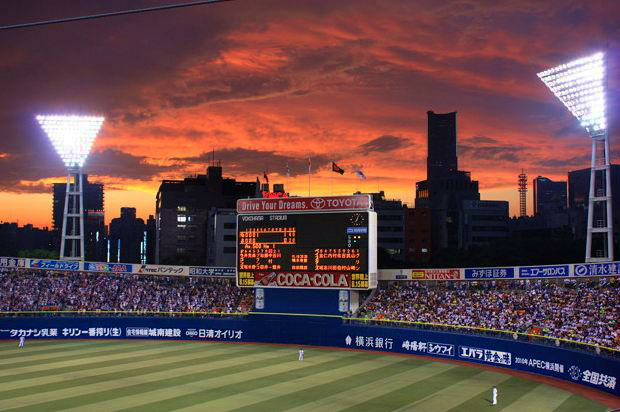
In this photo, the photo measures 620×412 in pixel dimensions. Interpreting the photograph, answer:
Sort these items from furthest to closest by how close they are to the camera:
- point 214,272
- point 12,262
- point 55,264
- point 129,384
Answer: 1. point 12,262
2. point 55,264
3. point 214,272
4. point 129,384

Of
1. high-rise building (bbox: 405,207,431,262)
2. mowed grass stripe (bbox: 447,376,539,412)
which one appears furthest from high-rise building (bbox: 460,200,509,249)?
mowed grass stripe (bbox: 447,376,539,412)

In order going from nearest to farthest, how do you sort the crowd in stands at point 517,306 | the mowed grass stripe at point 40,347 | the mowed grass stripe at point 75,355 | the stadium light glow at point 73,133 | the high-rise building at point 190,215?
1. the crowd in stands at point 517,306
2. the mowed grass stripe at point 75,355
3. the mowed grass stripe at point 40,347
4. the stadium light glow at point 73,133
5. the high-rise building at point 190,215

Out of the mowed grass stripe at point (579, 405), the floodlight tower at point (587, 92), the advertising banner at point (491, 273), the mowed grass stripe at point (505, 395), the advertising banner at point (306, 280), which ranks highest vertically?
the floodlight tower at point (587, 92)

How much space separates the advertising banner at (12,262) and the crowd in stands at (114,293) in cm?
93

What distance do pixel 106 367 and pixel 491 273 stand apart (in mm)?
26592

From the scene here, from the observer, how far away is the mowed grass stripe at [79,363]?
3440cm

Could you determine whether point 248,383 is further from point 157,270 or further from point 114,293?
point 157,270

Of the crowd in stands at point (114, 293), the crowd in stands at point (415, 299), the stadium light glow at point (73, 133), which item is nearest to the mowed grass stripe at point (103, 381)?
the crowd in stands at point (114, 293)

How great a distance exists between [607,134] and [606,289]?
9.53 meters

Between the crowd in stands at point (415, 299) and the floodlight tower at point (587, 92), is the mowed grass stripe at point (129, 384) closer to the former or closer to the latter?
the crowd in stands at point (415, 299)

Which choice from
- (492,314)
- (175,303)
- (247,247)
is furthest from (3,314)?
(492,314)

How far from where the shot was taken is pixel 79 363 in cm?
Answer: 3859

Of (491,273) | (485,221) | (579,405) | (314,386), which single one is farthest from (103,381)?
(485,221)

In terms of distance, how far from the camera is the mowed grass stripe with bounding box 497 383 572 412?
26.9 metres
